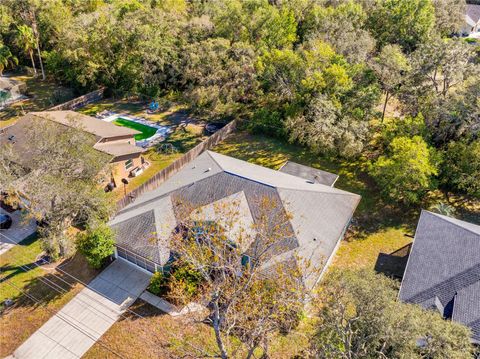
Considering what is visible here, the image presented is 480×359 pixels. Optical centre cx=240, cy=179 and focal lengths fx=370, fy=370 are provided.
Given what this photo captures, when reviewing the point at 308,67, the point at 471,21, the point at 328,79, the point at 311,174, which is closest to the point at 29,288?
the point at 311,174

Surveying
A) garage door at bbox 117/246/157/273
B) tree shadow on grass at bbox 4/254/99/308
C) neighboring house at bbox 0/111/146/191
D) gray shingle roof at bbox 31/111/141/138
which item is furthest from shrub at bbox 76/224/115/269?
gray shingle roof at bbox 31/111/141/138

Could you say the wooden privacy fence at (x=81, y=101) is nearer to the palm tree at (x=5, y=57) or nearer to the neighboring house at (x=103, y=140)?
the neighboring house at (x=103, y=140)

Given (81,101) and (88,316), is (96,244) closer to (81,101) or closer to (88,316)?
(88,316)

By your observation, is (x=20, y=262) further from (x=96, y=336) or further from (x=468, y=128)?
(x=468, y=128)

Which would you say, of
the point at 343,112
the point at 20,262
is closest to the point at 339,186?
the point at 343,112

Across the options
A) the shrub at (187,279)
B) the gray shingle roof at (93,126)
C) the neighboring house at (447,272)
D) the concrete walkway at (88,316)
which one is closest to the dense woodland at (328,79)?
the concrete walkway at (88,316)

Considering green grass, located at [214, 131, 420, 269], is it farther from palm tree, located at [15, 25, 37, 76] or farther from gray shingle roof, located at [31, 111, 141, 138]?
palm tree, located at [15, 25, 37, 76]
